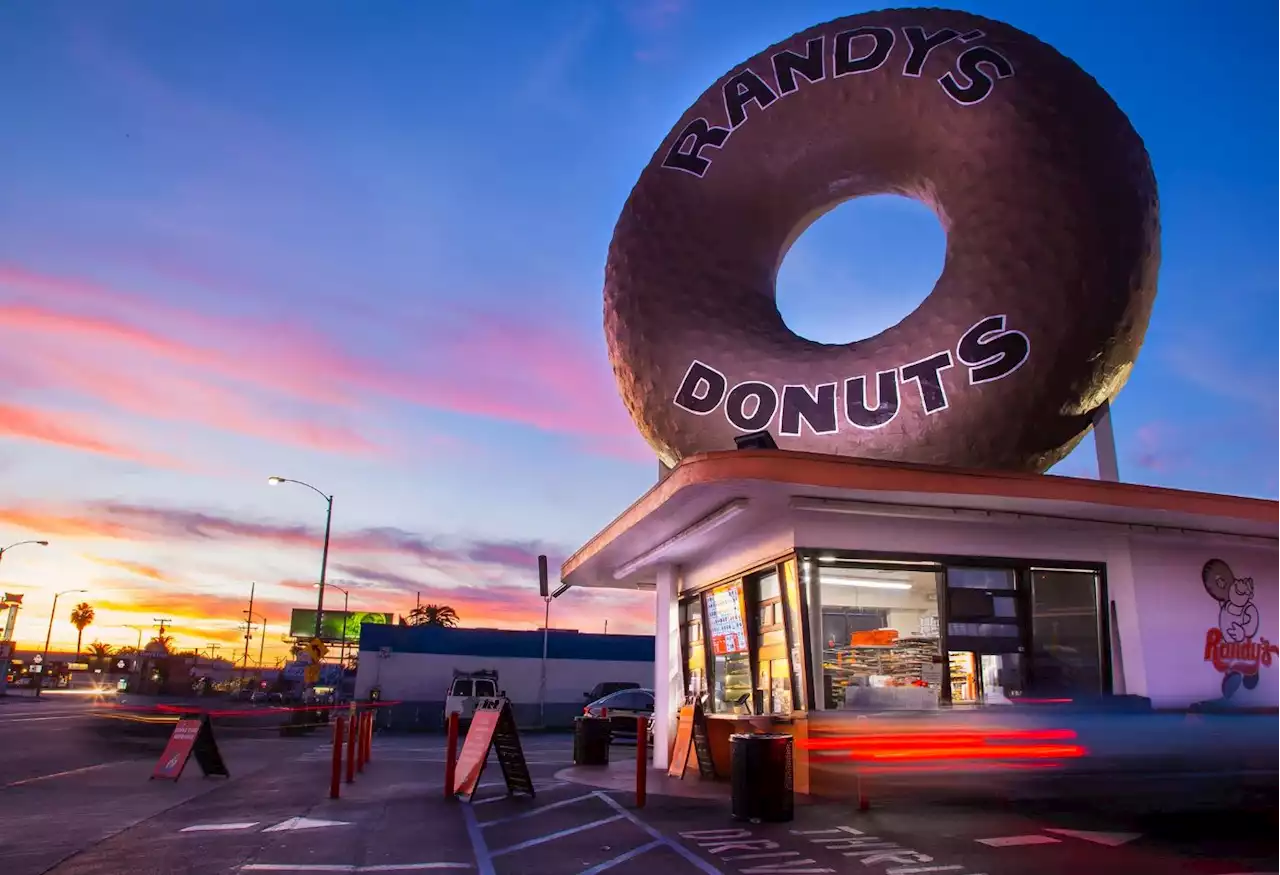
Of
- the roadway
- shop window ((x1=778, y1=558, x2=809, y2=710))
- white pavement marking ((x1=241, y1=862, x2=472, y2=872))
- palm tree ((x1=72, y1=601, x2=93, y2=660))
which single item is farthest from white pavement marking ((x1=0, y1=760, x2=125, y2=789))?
palm tree ((x1=72, y1=601, x2=93, y2=660))

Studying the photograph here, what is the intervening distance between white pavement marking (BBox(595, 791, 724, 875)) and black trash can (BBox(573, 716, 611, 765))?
4785mm

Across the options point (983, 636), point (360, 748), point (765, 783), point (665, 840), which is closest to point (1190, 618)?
point (983, 636)

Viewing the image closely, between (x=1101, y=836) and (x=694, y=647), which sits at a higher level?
(x=694, y=647)

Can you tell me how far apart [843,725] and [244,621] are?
378 ft

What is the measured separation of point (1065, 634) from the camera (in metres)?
12.1

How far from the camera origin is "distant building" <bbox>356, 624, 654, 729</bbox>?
130ft

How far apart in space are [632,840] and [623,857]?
792mm

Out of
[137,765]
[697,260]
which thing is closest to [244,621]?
[137,765]

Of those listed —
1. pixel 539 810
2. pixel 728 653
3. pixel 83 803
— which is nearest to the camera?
pixel 539 810

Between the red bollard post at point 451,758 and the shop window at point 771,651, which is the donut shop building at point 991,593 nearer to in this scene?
the shop window at point 771,651

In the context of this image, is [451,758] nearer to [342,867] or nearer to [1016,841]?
[342,867]

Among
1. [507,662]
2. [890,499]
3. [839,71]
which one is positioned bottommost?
[507,662]

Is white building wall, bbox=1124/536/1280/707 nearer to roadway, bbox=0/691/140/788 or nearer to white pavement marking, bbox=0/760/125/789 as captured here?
white pavement marking, bbox=0/760/125/789

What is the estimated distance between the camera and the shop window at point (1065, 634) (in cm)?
1191
